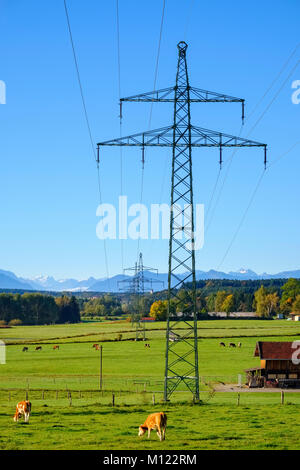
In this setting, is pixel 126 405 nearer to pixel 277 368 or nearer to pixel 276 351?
pixel 277 368

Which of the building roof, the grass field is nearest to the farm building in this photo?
the building roof

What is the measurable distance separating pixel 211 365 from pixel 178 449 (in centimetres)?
6024

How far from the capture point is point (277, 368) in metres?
67.0

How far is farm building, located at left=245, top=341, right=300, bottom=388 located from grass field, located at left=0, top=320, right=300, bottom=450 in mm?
3205

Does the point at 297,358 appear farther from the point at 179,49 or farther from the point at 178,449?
the point at 178,449

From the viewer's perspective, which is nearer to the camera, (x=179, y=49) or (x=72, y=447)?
(x=72, y=447)

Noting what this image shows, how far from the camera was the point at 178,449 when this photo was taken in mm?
22906

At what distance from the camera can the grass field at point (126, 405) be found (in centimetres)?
2566

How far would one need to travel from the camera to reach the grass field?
25.7 m

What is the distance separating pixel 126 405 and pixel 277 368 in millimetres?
30487

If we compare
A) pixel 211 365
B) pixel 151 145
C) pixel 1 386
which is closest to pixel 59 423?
pixel 151 145

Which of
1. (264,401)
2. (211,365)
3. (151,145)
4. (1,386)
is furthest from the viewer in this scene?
(211,365)

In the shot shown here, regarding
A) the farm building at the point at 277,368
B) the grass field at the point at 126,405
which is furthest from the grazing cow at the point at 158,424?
the farm building at the point at 277,368

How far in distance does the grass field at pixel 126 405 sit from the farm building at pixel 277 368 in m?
3.21
